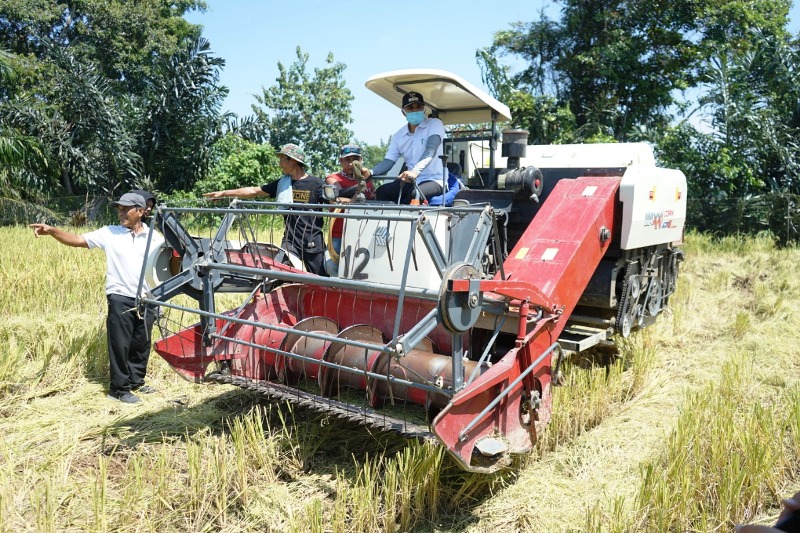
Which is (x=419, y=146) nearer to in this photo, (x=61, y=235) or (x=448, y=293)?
(x=448, y=293)

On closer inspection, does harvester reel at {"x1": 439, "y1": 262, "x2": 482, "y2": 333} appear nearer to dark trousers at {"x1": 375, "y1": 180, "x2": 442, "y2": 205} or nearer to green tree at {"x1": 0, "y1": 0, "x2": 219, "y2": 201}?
dark trousers at {"x1": 375, "y1": 180, "x2": 442, "y2": 205}

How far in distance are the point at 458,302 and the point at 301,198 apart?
2786 mm

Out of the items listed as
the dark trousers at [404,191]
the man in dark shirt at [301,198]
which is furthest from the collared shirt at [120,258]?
the dark trousers at [404,191]

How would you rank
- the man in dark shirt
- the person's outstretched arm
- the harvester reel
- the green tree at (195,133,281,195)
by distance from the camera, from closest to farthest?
the harvester reel
the person's outstretched arm
the man in dark shirt
the green tree at (195,133,281,195)

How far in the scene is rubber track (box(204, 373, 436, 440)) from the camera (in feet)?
11.6

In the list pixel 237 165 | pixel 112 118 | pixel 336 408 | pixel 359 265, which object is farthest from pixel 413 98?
pixel 112 118

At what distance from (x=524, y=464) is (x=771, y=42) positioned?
15.2m

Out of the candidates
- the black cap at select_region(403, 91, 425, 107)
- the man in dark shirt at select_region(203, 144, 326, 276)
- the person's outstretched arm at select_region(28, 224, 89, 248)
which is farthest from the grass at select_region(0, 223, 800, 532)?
the black cap at select_region(403, 91, 425, 107)

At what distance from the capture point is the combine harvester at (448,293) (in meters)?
3.44

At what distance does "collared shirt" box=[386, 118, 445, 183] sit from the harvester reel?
6.26ft

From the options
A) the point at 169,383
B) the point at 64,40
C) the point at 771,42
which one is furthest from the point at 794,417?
the point at 64,40

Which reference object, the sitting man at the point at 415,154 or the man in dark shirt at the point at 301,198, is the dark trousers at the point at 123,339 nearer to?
the man in dark shirt at the point at 301,198

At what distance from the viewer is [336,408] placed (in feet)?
12.5

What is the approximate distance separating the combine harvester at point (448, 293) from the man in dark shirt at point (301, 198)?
0.75 feet
